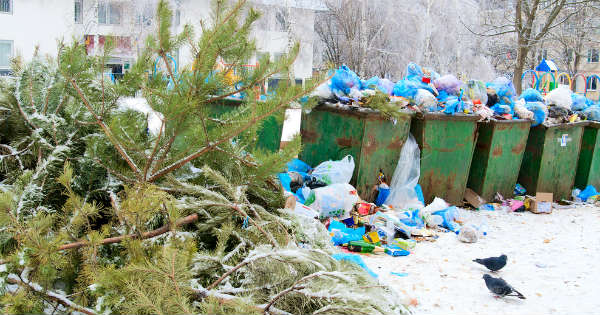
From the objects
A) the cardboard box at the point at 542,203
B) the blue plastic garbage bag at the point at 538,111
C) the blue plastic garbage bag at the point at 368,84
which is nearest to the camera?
the blue plastic garbage bag at the point at 368,84

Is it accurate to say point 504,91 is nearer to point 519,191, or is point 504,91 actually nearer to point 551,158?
point 551,158

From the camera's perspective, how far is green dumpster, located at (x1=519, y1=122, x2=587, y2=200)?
6777mm

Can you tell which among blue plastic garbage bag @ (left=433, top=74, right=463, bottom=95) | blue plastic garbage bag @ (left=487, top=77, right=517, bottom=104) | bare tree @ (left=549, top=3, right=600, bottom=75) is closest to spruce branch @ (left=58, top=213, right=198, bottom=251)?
blue plastic garbage bag @ (left=433, top=74, right=463, bottom=95)

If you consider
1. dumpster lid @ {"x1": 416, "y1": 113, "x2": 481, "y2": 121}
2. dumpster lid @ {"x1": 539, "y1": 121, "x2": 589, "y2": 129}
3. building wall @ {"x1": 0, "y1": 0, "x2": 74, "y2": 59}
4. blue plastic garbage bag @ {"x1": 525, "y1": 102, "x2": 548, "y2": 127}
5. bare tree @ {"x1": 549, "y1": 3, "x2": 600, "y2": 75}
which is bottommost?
dumpster lid @ {"x1": 539, "y1": 121, "x2": 589, "y2": 129}

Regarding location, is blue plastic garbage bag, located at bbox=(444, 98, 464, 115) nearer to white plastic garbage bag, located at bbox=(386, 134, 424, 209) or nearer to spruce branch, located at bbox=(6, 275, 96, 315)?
white plastic garbage bag, located at bbox=(386, 134, 424, 209)

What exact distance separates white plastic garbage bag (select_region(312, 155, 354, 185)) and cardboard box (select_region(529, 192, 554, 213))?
8.22 ft

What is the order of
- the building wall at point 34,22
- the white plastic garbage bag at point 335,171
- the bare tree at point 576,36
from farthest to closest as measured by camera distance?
the bare tree at point 576,36 < the building wall at point 34,22 < the white plastic garbage bag at point 335,171

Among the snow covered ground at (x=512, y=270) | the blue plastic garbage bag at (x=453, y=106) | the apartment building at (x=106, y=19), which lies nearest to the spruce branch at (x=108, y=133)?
the snow covered ground at (x=512, y=270)

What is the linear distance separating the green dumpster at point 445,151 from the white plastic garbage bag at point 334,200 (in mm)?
1298

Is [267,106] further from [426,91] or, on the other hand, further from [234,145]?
[426,91]

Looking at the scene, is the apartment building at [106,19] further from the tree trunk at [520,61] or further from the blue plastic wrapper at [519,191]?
the blue plastic wrapper at [519,191]

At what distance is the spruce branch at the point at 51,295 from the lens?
1.90 metres

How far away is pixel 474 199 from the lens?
642cm

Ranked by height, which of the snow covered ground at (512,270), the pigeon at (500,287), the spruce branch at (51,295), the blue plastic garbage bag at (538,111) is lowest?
the snow covered ground at (512,270)
